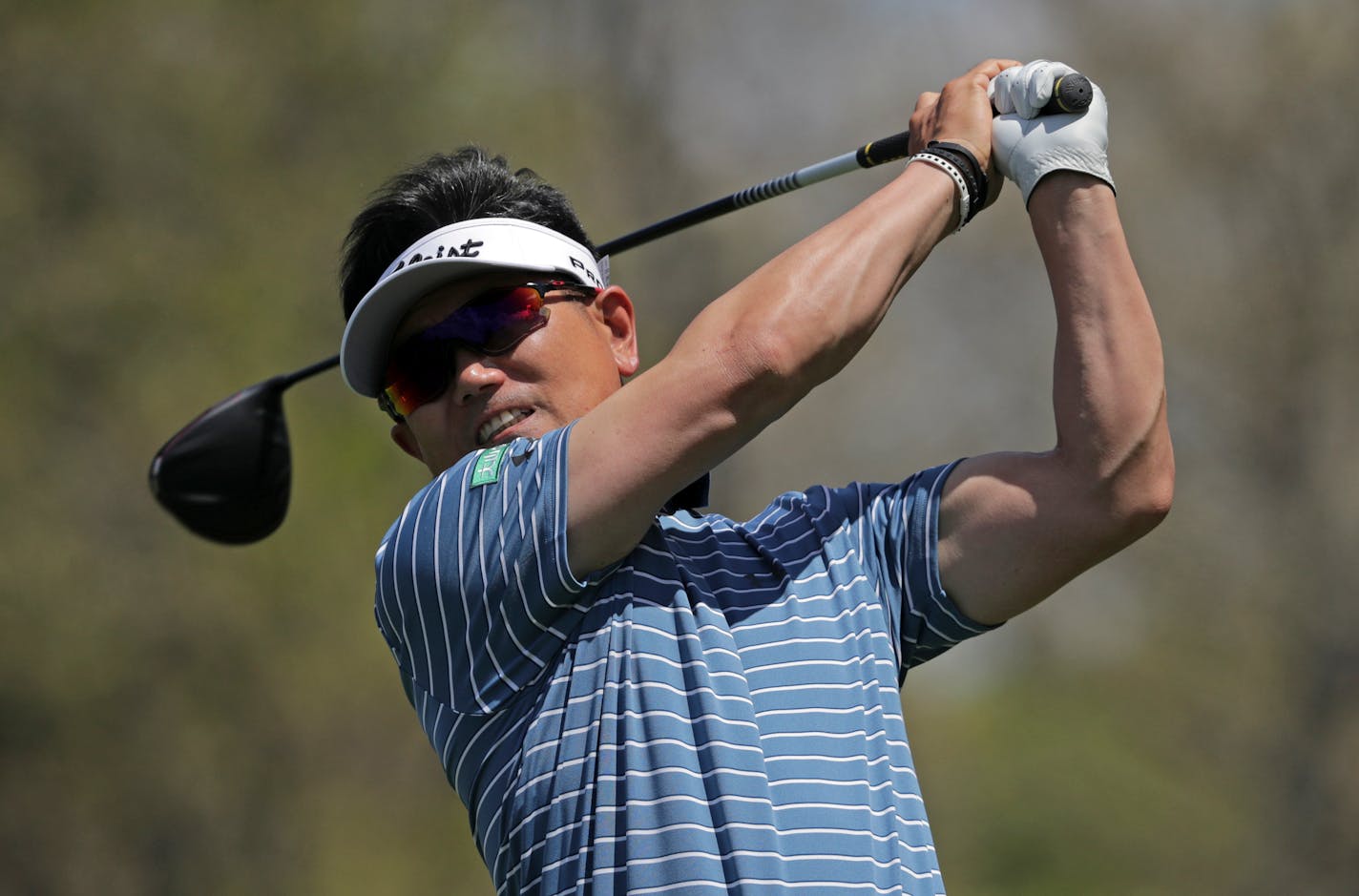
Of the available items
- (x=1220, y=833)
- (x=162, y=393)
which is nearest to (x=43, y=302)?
(x=162, y=393)

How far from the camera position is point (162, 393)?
9.73 meters

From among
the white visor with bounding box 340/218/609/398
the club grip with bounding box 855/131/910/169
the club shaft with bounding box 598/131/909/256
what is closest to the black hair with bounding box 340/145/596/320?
the white visor with bounding box 340/218/609/398

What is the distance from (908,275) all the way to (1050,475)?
0.33 m

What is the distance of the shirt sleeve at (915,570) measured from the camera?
209cm

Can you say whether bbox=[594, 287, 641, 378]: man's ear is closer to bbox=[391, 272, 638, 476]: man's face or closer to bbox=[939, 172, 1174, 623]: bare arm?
bbox=[391, 272, 638, 476]: man's face

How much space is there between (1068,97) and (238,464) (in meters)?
1.79

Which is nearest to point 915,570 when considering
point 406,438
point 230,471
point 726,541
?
point 726,541

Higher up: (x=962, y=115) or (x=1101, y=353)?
(x=962, y=115)

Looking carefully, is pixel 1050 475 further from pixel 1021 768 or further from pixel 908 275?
pixel 1021 768

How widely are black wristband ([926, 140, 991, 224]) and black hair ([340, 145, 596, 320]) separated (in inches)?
26.5

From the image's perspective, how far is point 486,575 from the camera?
1.95 m

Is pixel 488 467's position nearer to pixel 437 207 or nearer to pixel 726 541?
pixel 726 541

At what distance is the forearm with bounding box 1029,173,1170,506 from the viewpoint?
80.6 inches

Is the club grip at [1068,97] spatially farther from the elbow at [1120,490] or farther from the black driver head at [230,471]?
the black driver head at [230,471]
